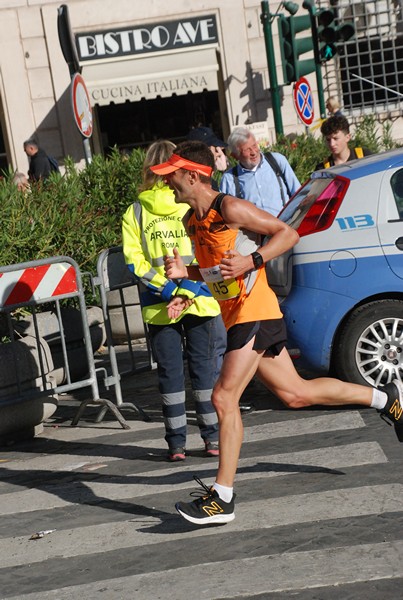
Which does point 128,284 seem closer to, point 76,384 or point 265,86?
point 76,384

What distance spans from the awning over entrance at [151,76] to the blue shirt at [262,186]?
15.3 metres

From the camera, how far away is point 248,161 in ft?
30.2

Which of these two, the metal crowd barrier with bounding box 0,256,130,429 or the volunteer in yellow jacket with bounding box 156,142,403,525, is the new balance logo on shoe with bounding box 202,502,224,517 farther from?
the metal crowd barrier with bounding box 0,256,130,429

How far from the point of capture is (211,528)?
19.5ft

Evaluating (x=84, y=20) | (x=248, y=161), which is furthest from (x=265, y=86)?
(x=248, y=161)

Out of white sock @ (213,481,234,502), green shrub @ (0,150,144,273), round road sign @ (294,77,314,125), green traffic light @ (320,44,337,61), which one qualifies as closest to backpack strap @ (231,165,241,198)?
green shrub @ (0,150,144,273)

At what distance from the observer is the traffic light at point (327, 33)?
55.0 ft

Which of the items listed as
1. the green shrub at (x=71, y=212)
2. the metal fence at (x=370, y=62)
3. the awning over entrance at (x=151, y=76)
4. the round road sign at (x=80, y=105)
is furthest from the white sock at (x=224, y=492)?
the metal fence at (x=370, y=62)

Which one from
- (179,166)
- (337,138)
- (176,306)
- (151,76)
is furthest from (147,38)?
(179,166)

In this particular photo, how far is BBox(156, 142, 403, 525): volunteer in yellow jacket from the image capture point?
5.95m

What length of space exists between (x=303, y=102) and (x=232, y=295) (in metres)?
14.2

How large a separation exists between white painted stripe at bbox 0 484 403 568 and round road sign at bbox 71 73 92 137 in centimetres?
815

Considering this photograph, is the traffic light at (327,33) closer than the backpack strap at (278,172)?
No

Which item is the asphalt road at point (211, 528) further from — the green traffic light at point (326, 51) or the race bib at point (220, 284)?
the green traffic light at point (326, 51)
